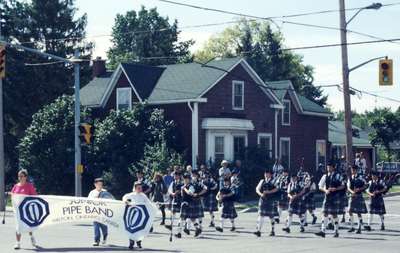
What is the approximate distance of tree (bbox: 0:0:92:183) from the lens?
5403cm

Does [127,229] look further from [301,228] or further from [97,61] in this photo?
[97,61]

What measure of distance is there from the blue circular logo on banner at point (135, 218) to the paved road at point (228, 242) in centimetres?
51

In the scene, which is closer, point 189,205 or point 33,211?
point 33,211

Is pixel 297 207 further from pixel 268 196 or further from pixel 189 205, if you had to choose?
pixel 189 205

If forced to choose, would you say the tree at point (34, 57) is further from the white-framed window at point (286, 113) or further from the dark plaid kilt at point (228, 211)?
the dark plaid kilt at point (228, 211)

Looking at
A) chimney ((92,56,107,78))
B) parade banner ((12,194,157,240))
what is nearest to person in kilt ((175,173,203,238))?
parade banner ((12,194,157,240))

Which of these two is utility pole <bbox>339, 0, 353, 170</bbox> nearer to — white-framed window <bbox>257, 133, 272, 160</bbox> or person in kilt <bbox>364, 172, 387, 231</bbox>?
person in kilt <bbox>364, 172, 387, 231</bbox>

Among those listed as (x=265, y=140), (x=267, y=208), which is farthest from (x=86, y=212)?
(x=265, y=140)

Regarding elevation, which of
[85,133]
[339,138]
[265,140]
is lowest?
[85,133]

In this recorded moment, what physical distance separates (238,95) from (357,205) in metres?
20.9

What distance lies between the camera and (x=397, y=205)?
34688 mm

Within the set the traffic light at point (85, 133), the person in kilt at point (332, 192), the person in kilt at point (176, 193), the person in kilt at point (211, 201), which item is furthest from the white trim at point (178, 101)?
the person in kilt at point (332, 192)

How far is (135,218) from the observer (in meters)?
19.6

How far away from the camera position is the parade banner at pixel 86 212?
1961 centimetres
